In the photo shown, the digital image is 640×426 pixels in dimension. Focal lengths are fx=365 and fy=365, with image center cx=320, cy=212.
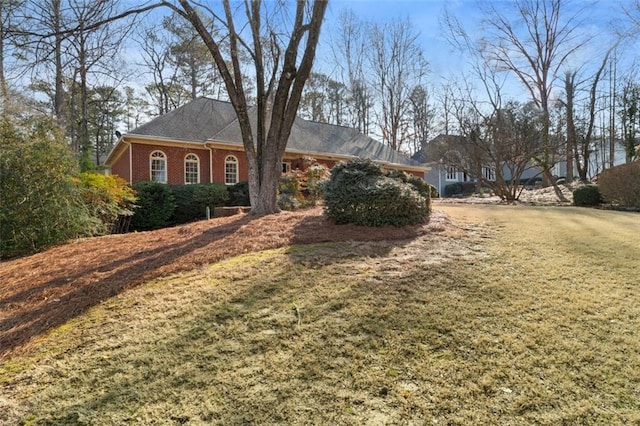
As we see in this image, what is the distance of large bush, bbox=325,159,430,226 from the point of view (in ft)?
18.8

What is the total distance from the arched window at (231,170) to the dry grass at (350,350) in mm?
13651

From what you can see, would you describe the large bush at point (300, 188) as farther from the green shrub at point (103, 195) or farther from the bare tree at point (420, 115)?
the bare tree at point (420, 115)

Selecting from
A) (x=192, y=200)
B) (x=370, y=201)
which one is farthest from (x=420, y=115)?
(x=370, y=201)

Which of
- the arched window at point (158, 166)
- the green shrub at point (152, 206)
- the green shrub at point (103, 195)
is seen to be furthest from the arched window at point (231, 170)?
the green shrub at point (103, 195)

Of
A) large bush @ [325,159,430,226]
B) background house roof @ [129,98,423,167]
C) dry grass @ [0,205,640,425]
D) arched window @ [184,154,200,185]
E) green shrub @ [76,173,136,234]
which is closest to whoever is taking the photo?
dry grass @ [0,205,640,425]

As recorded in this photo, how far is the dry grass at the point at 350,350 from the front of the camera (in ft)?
6.62

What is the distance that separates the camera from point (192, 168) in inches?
648

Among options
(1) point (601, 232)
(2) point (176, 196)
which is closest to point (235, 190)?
(2) point (176, 196)

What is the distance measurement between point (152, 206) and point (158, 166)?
399cm

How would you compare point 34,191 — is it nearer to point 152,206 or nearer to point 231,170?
point 152,206

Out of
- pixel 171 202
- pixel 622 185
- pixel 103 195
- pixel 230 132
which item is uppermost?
pixel 230 132

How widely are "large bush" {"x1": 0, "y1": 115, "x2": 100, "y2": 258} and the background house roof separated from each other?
6.70 meters

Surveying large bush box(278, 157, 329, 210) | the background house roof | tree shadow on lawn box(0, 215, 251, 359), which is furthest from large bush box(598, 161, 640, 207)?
tree shadow on lawn box(0, 215, 251, 359)

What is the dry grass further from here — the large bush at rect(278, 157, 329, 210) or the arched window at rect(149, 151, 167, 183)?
the arched window at rect(149, 151, 167, 183)
